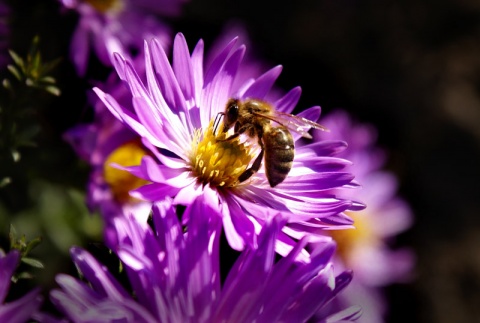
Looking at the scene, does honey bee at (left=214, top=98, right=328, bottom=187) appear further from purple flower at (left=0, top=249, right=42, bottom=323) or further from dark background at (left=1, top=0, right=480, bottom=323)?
dark background at (left=1, top=0, right=480, bottom=323)

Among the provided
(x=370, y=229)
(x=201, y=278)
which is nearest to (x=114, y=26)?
(x=201, y=278)

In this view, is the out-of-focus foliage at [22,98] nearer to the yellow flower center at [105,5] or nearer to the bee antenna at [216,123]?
the bee antenna at [216,123]

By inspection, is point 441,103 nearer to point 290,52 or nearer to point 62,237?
point 290,52

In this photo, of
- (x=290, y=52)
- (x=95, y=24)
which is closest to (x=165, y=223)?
(x=95, y=24)

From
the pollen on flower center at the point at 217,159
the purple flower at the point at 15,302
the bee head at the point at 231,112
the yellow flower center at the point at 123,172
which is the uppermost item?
the bee head at the point at 231,112

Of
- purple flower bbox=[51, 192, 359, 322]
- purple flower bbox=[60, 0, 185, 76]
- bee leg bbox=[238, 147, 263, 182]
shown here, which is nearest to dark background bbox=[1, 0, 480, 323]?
purple flower bbox=[60, 0, 185, 76]

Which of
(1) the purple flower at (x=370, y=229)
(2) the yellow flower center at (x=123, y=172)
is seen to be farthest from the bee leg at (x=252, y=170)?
(1) the purple flower at (x=370, y=229)

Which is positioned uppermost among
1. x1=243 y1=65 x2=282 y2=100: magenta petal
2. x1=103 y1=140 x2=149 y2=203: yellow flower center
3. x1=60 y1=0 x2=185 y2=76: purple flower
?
x1=243 y1=65 x2=282 y2=100: magenta petal
